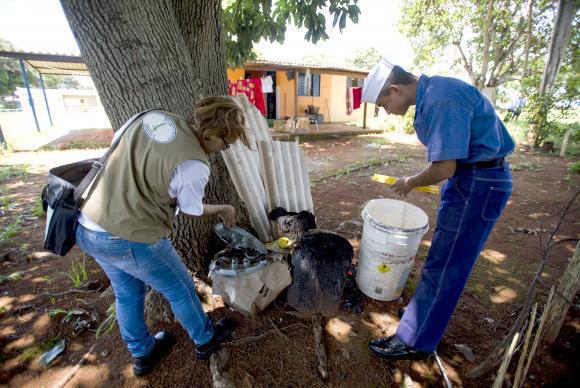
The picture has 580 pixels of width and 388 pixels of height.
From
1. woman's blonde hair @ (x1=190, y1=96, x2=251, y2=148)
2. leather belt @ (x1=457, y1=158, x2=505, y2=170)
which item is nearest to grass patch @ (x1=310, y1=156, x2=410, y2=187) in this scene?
leather belt @ (x1=457, y1=158, x2=505, y2=170)

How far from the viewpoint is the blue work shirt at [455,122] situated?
140 cm

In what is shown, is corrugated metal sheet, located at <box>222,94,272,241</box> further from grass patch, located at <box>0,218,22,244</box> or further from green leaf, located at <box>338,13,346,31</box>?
grass patch, located at <box>0,218,22,244</box>

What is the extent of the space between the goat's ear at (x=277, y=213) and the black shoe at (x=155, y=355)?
4.67ft

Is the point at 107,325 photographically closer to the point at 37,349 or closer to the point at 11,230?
the point at 37,349

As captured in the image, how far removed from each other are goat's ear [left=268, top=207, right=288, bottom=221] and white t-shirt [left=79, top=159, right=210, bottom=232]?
158 cm

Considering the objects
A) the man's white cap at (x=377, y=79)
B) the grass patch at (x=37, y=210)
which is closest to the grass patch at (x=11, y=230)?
the grass patch at (x=37, y=210)

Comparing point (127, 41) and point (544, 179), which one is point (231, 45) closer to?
point (127, 41)

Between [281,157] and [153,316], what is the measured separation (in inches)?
79.6

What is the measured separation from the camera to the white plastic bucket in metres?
2.15

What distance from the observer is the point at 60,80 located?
46438 mm

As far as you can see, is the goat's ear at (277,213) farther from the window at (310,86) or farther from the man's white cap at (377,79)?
the window at (310,86)

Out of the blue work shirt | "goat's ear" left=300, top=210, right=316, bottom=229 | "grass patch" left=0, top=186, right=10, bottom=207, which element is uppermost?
the blue work shirt

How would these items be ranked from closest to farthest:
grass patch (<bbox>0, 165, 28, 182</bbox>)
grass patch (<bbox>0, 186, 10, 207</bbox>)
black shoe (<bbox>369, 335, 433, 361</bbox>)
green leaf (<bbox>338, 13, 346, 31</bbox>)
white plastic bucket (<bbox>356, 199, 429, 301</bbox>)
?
black shoe (<bbox>369, 335, 433, 361</bbox>) < white plastic bucket (<bbox>356, 199, 429, 301</bbox>) < green leaf (<bbox>338, 13, 346, 31</bbox>) < grass patch (<bbox>0, 186, 10, 207</bbox>) < grass patch (<bbox>0, 165, 28, 182</bbox>)

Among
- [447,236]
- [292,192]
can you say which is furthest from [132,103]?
[447,236]
